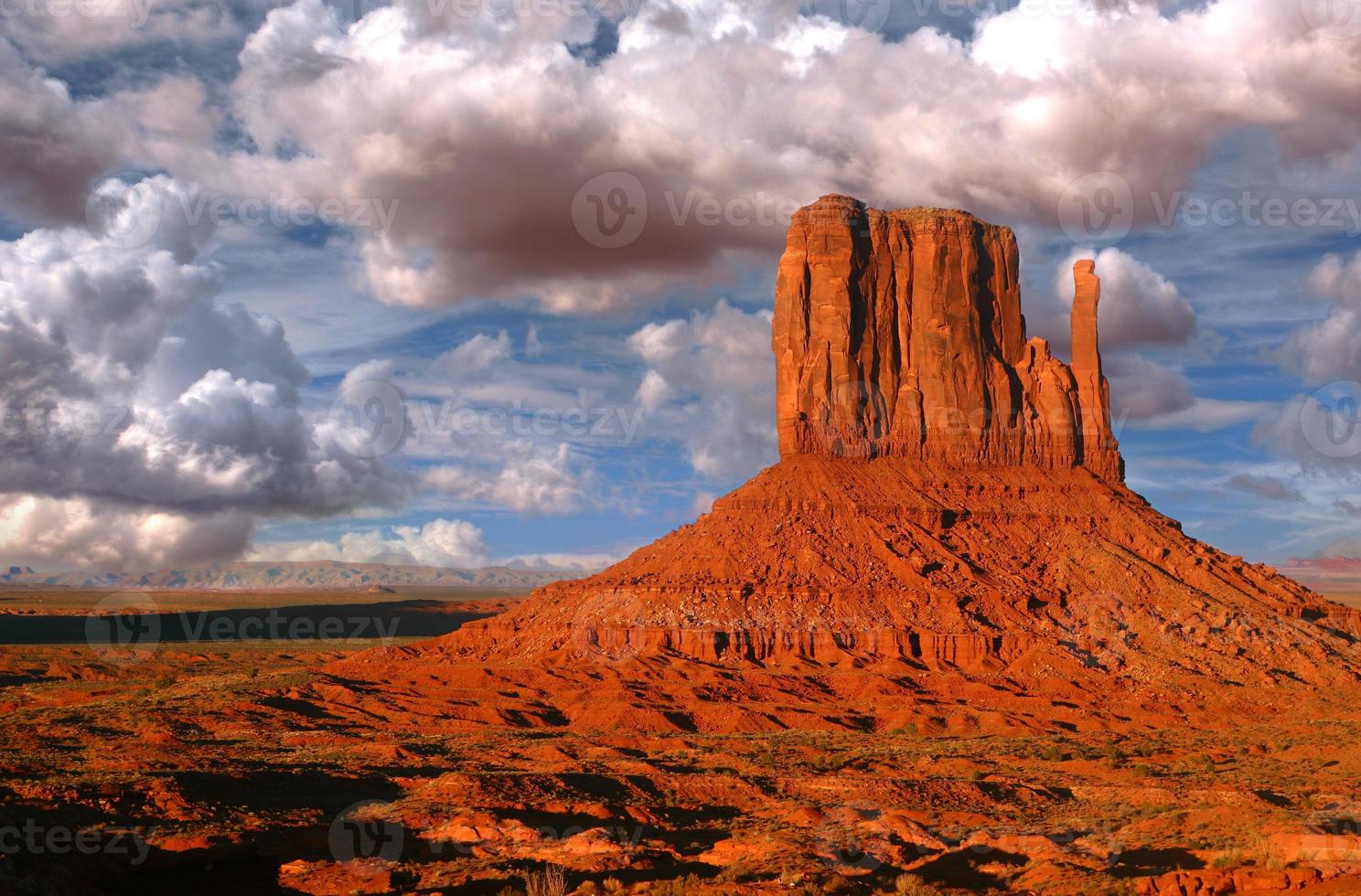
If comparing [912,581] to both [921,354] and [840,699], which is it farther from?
[921,354]

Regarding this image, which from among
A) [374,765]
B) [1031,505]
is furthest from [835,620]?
[374,765]

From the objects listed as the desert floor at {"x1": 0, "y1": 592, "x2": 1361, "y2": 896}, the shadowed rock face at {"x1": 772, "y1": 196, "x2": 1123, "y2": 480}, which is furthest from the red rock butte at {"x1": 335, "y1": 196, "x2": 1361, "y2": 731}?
the desert floor at {"x1": 0, "y1": 592, "x2": 1361, "y2": 896}

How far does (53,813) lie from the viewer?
2392cm

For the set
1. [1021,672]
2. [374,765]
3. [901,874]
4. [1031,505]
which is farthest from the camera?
[1031,505]

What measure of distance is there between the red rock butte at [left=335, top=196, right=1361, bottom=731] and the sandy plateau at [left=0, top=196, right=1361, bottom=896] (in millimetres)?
283

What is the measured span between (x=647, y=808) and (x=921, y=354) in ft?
208

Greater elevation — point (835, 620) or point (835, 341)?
point (835, 341)

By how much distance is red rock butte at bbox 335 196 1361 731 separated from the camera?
5953 centimetres

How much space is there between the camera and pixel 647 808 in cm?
3095

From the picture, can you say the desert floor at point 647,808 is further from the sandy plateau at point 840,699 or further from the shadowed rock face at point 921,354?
the shadowed rock face at point 921,354

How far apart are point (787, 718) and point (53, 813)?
35007 millimetres

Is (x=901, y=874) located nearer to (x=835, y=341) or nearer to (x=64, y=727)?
(x=64, y=727)

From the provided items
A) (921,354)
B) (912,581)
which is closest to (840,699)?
(912,581)

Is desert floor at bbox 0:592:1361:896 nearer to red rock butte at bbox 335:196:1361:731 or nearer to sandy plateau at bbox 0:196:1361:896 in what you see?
sandy plateau at bbox 0:196:1361:896
